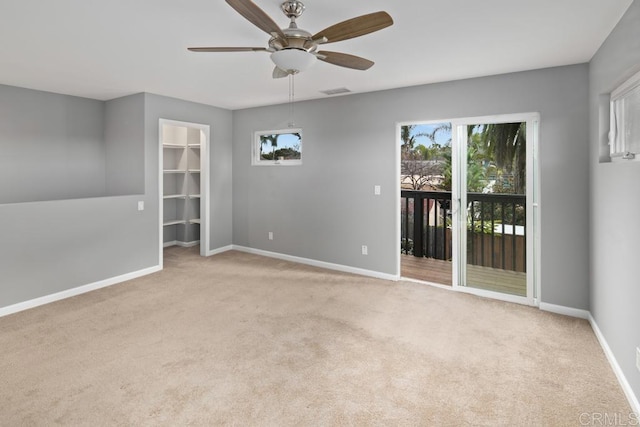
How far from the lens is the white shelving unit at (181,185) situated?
20.5 ft

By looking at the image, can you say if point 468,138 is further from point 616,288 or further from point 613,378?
point 613,378

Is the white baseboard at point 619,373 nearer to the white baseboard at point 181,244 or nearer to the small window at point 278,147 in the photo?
the small window at point 278,147

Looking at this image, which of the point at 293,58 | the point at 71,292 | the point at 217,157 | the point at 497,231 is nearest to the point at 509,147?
the point at 497,231

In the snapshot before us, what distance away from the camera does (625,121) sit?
96.5 inches

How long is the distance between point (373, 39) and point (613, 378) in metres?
2.97

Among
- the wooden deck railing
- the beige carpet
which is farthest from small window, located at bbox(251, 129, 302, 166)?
the wooden deck railing

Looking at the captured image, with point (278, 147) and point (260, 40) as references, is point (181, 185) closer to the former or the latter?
point (278, 147)

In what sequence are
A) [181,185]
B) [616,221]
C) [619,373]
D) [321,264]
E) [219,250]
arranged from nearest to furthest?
[619,373], [616,221], [321,264], [219,250], [181,185]

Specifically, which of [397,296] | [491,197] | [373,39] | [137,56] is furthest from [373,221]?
[137,56]

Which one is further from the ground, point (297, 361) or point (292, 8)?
point (292, 8)

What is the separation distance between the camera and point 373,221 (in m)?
4.55

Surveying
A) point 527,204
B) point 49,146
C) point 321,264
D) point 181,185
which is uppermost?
point 49,146

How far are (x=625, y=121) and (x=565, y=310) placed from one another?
1886 mm

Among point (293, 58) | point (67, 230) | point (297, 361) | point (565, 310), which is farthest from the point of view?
point (67, 230)
